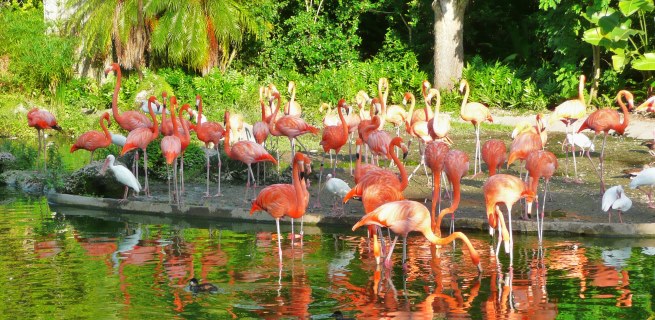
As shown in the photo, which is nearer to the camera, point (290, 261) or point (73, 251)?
point (290, 261)

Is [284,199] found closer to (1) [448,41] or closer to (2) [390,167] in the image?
(2) [390,167]

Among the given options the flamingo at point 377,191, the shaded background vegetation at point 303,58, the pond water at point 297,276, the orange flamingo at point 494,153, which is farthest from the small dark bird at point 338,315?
the shaded background vegetation at point 303,58

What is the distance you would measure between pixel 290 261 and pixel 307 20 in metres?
14.6

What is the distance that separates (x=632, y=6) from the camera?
16.0 metres

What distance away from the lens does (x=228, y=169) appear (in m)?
12.3

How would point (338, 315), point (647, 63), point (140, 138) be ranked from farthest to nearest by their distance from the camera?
1. point (647, 63)
2. point (140, 138)
3. point (338, 315)

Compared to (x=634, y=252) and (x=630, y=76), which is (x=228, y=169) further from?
(x=630, y=76)

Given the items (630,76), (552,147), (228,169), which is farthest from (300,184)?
(630,76)

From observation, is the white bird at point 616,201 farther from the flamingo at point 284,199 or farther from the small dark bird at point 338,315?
the small dark bird at point 338,315

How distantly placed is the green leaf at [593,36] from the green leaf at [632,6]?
66cm

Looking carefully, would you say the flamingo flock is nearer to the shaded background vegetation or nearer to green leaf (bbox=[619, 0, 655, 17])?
green leaf (bbox=[619, 0, 655, 17])

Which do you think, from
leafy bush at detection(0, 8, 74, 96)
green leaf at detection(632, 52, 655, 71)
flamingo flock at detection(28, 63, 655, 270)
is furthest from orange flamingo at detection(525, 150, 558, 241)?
leafy bush at detection(0, 8, 74, 96)

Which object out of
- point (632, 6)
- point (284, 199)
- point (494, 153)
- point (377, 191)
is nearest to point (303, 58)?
point (632, 6)

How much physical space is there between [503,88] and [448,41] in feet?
5.49
